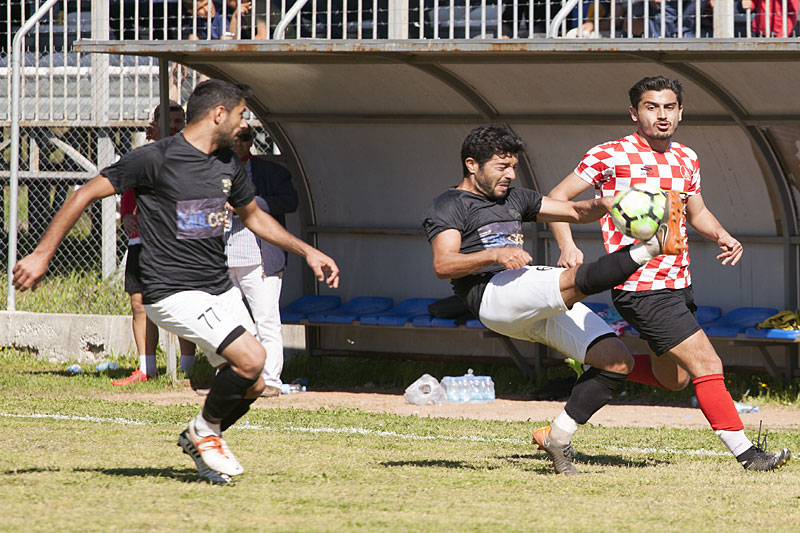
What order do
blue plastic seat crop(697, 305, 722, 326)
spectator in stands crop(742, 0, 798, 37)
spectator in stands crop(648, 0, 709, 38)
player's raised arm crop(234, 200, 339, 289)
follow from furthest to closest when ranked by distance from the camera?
spectator in stands crop(648, 0, 709, 38)
spectator in stands crop(742, 0, 798, 37)
blue plastic seat crop(697, 305, 722, 326)
player's raised arm crop(234, 200, 339, 289)

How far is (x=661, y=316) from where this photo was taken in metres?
6.23

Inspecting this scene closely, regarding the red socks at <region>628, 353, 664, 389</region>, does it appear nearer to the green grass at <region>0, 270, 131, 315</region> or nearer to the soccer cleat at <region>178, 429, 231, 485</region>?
the soccer cleat at <region>178, 429, 231, 485</region>

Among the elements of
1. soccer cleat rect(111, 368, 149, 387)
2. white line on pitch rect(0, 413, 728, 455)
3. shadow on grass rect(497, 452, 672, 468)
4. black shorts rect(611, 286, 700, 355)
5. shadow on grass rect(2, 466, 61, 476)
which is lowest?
soccer cleat rect(111, 368, 149, 387)

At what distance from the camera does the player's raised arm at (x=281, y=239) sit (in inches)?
229

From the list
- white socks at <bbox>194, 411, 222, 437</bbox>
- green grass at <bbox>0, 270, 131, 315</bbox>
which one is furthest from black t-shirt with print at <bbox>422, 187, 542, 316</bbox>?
green grass at <bbox>0, 270, 131, 315</bbox>

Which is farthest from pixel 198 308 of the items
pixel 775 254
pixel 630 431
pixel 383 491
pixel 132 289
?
pixel 775 254

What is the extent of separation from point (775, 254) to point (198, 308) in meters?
5.66

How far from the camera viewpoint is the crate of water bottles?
32.0ft

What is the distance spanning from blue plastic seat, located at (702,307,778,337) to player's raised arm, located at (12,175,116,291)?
520cm

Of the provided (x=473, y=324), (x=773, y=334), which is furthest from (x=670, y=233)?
Result: (x=473, y=324)

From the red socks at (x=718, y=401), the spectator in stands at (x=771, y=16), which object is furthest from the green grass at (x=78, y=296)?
the red socks at (x=718, y=401)

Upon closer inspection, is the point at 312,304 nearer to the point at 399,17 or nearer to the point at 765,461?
the point at 399,17

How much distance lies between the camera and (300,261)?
11531mm

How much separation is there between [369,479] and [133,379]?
481 centimetres
